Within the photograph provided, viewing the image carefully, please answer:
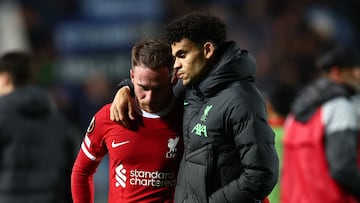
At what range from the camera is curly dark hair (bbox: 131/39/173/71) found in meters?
4.74

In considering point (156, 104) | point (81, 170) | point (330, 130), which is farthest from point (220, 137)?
point (330, 130)

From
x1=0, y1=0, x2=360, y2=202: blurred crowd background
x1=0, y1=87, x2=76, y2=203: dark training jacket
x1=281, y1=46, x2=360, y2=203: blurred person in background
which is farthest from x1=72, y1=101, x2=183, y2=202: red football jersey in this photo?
x1=0, y1=0, x2=360, y2=202: blurred crowd background

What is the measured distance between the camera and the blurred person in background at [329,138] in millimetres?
6309

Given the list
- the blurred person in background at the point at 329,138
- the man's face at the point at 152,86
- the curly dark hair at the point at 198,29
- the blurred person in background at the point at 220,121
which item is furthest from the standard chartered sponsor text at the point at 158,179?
the blurred person in background at the point at 329,138

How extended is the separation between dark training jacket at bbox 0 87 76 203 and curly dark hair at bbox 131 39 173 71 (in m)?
1.86

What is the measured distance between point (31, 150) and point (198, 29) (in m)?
2.29

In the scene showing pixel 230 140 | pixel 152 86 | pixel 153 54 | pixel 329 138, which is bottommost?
pixel 329 138

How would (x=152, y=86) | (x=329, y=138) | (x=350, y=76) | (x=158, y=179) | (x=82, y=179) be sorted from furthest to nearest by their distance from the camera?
(x=350, y=76), (x=329, y=138), (x=82, y=179), (x=158, y=179), (x=152, y=86)

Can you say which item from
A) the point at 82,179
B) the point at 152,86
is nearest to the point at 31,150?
the point at 82,179

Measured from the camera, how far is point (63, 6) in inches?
505

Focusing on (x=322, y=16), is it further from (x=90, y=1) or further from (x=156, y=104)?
(x=156, y=104)

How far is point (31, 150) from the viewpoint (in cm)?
652

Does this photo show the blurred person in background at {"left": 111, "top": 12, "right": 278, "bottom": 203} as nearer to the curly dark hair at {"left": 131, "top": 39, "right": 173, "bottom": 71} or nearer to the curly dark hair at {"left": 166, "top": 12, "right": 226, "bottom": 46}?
the curly dark hair at {"left": 166, "top": 12, "right": 226, "bottom": 46}

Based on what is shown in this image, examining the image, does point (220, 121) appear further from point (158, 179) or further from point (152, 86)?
point (158, 179)
